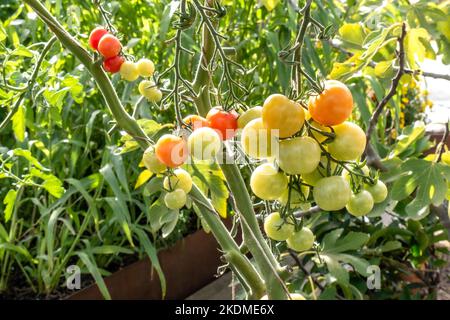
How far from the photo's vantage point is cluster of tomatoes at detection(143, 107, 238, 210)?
1.21 feet

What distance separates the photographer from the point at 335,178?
Result: 33 cm

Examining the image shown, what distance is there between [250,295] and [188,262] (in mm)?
1281

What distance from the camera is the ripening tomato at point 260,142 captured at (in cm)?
32

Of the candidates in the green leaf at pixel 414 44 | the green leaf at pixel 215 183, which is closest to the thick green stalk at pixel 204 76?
the green leaf at pixel 215 183

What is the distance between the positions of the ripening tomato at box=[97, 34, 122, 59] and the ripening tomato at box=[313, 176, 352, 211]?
0.29 m

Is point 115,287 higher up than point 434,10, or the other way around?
point 434,10

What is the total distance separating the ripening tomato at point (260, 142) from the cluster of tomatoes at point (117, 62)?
211 millimetres

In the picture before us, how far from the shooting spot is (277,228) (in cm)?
39

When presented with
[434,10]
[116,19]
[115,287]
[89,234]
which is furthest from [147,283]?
[434,10]

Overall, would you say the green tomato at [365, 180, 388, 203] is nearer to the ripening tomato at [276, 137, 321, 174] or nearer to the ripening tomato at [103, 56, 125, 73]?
the ripening tomato at [276, 137, 321, 174]

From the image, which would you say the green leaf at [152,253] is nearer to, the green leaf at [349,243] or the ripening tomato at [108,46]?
the green leaf at [349,243]

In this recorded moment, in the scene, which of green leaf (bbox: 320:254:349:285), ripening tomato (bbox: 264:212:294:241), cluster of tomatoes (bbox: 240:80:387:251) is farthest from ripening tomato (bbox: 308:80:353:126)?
green leaf (bbox: 320:254:349:285)

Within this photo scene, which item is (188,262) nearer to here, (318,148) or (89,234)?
(89,234)

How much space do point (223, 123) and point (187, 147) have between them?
0.04 metres
